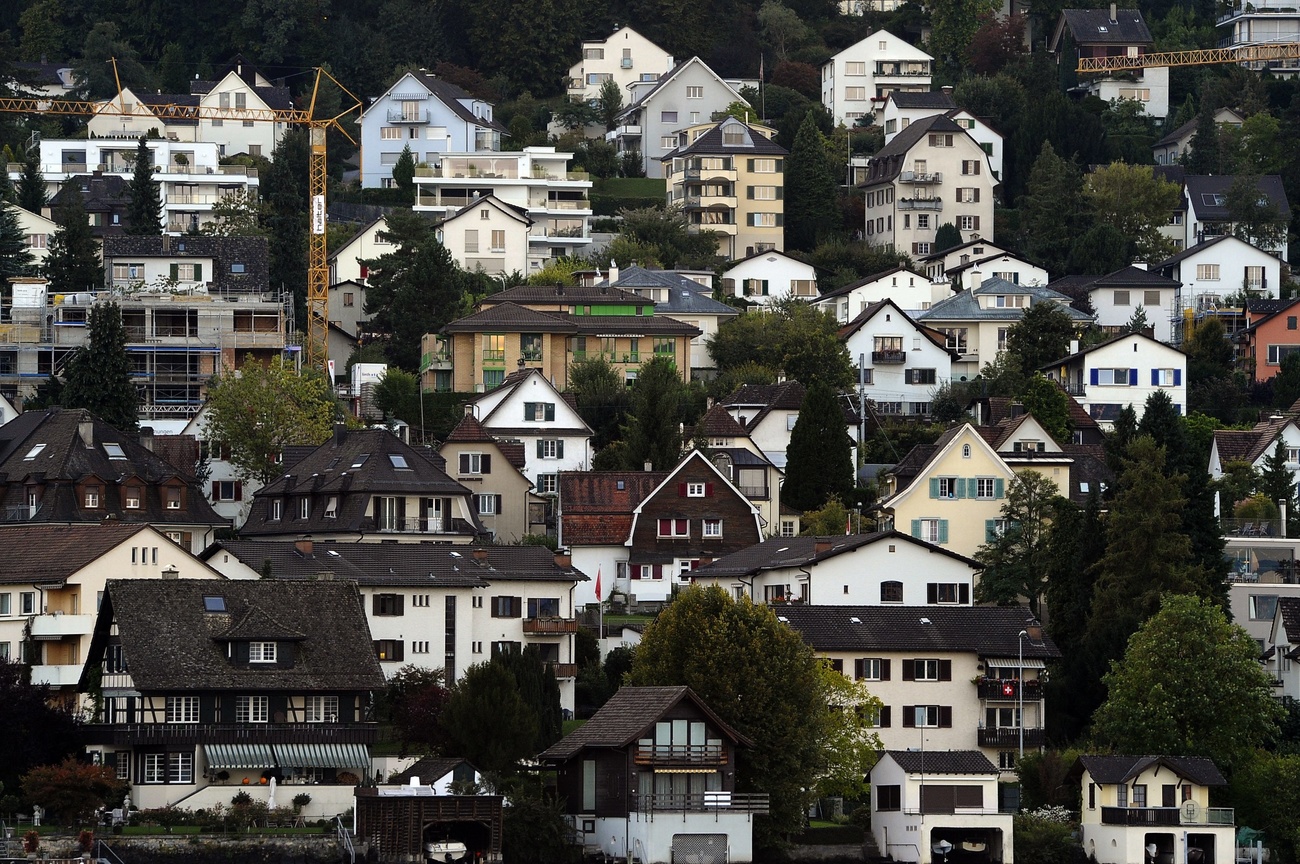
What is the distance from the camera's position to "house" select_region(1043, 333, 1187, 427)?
11425 centimetres

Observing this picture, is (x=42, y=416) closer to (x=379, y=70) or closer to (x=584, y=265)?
(x=584, y=265)

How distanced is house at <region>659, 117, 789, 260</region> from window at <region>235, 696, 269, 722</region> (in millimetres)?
72718

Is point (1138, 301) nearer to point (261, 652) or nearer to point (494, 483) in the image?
point (494, 483)

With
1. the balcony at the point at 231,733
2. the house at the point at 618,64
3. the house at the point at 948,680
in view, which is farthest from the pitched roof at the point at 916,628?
the house at the point at 618,64

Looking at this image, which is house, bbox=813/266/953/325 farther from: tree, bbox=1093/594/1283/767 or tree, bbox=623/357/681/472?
tree, bbox=1093/594/1283/767

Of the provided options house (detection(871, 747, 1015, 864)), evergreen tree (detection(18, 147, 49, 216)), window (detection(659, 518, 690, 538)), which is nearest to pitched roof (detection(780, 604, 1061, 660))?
house (detection(871, 747, 1015, 864))

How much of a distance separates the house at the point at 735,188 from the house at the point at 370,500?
50412 mm

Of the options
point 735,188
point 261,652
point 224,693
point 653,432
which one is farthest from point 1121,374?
point 224,693

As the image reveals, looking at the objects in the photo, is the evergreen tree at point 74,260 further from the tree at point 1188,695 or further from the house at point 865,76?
the tree at point 1188,695

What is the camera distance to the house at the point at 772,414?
107000mm

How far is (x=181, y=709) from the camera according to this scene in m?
71.2

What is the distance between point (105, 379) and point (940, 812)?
1624 inches

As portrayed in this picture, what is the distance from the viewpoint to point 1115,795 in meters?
73.2

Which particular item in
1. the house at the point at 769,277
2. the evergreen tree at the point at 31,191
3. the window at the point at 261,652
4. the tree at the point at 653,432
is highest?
the evergreen tree at the point at 31,191
